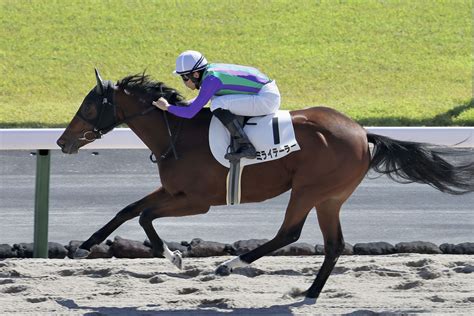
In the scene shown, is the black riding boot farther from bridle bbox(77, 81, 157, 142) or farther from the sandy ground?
the sandy ground

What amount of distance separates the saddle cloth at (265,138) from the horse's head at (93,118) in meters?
0.75

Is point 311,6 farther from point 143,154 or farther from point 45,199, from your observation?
point 45,199

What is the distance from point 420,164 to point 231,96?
4.54 ft

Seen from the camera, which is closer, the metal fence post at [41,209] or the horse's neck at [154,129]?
the horse's neck at [154,129]

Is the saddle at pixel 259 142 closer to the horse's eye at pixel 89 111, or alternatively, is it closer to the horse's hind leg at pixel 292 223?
the horse's hind leg at pixel 292 223

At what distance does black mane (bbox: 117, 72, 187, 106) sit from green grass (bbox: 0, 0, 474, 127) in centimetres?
815

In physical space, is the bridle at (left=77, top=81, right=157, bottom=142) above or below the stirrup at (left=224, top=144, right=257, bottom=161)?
above

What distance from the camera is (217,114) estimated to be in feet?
24.6

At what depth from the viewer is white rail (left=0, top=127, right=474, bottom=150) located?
8977mm

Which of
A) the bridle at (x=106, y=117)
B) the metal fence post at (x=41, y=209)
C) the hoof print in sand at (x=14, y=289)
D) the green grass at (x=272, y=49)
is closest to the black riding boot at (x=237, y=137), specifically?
the bridle at (x=106, y=117)

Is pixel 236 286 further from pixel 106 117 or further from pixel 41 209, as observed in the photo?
pixel 41 209

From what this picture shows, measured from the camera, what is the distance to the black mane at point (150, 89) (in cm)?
785

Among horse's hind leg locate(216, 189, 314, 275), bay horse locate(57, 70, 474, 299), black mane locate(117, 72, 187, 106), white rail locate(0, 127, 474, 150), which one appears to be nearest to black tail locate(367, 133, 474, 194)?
bay horse locate(57, 70, 474, 299)

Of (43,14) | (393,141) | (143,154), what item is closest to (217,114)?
(393,141)
